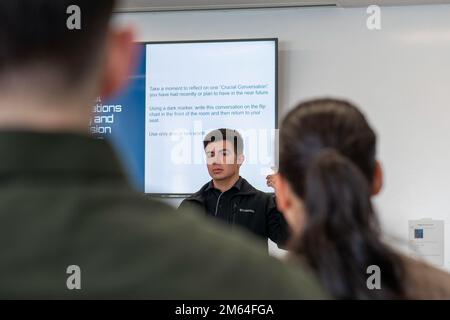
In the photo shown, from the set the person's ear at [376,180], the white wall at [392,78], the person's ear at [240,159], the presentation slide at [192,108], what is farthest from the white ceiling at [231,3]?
the person's ear at [376,180]

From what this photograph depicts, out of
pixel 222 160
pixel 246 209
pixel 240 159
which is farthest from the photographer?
pixel 240 159

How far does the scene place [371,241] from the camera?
0.87 metres

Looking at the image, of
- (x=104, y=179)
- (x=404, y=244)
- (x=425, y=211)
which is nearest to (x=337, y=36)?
(x=425, y=211)

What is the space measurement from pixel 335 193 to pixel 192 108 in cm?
260

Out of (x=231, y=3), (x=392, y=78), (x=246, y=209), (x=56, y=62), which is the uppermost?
(x=231, y=3)

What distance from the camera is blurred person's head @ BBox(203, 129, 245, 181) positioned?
3043 millimetres

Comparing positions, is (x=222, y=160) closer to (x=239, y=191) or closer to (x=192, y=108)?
(x=239, y=191)

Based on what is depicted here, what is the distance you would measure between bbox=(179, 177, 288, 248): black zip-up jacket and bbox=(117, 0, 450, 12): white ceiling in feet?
3.86

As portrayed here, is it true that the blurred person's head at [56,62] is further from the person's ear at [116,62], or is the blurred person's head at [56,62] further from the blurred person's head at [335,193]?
the blurred person's head at [335,193]

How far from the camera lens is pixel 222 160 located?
124 inches

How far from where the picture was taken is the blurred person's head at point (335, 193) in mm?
816

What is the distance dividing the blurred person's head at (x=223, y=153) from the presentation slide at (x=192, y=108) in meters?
0.05

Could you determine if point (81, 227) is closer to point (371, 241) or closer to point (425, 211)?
point (371, 241)

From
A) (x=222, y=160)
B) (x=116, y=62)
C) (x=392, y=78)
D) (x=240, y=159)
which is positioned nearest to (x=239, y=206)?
(x=222, y=160)
